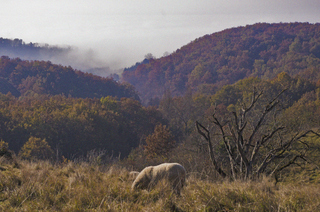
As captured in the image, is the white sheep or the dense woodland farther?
the dense woodland

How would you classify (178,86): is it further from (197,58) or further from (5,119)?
(5,119)

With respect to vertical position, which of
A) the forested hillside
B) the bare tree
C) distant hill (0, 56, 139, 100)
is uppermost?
distant hill (0, 56, 139, 100)

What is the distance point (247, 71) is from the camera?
122188 millimetres

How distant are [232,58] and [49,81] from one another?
319 ft

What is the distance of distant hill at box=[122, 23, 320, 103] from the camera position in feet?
385

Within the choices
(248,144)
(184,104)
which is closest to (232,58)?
(184,104)

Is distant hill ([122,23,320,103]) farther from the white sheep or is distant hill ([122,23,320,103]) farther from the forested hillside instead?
the white sheep

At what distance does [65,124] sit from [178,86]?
339ft

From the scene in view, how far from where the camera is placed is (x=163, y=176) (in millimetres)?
3441

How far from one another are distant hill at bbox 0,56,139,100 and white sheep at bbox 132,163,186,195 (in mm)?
78517

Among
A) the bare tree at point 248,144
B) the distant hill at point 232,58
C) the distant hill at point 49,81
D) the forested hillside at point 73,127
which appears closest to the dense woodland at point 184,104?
the bare tree at point 248,144

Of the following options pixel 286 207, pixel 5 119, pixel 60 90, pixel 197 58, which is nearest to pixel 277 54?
pixel 197 58

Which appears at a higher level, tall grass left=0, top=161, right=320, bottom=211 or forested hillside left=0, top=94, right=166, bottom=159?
tall grass left=0, top=161, right=320, bottom=211

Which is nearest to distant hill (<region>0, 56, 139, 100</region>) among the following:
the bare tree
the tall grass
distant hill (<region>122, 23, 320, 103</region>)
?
distant hill (<region>122, 23, 320, 103</region>)
